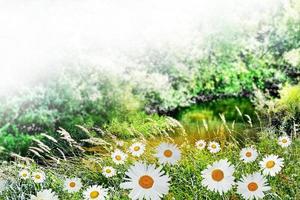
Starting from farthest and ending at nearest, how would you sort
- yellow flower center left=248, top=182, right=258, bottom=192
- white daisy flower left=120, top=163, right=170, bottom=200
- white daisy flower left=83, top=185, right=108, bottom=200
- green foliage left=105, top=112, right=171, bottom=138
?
green foliage left=105, top=112, right=171, bottom=138
white daisy flower left=83, top=185, right=108, bottom=200
yellow flower center left=248, top=182, right=258, bottom=192
white daisy flower left=120, top=163, right=170, bottom=200

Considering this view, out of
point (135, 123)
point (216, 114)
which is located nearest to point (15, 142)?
point (135, 123)

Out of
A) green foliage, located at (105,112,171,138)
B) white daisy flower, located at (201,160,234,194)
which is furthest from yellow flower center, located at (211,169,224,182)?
green foliage, located at (105,112,171,138)

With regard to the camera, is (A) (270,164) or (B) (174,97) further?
(B) (174,97)

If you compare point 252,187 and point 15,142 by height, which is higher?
point 15,142

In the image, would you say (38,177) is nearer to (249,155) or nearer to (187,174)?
(187,174)

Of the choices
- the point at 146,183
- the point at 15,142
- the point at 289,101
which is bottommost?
the point at 146,183

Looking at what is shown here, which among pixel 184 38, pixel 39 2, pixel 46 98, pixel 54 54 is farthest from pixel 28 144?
pixel 184 38

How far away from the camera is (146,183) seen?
2.12 m

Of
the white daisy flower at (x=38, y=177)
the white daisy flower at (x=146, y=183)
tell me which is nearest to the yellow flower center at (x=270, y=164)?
the white daisy flower at (x=146, y=183)

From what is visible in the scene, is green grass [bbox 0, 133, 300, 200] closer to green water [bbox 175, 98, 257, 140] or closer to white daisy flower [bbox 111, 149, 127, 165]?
white daisy flower [bbox 111, 149, 127, 165]

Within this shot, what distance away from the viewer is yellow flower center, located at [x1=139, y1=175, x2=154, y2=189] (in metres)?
2.11

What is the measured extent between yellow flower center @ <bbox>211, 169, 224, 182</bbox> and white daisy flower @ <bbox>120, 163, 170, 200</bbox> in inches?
7.0

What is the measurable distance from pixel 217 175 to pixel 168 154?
0.27 meters

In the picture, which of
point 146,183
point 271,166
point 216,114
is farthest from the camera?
point 216,114
